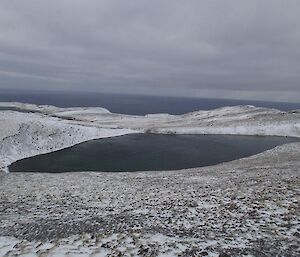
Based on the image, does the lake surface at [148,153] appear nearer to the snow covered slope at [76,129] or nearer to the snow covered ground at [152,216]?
the snow covered slope at [76,129]

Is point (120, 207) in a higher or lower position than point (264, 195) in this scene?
lower

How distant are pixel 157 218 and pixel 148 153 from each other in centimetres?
4191

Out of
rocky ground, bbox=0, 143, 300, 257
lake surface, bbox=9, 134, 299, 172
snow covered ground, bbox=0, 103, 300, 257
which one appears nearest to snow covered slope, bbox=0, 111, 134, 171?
lake surface, bbox=9, 134, 299, 172

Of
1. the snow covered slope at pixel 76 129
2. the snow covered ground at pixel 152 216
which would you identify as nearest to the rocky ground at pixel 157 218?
the snow covered ground at pixel 152 216

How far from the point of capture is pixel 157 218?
655 inches

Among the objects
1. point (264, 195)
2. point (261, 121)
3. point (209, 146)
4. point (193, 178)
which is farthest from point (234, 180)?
point (261, 121)

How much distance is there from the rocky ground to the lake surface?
834 inches

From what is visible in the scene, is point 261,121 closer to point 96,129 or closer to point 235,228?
point 96,129

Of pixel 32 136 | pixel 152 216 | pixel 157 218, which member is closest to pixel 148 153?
pixel 32 136

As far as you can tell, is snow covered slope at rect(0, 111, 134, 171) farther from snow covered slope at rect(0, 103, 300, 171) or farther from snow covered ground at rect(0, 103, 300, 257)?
snow covered ground at rect(0, 103, 300, 257)

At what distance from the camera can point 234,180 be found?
25.1 m

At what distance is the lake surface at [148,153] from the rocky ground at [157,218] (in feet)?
69.5

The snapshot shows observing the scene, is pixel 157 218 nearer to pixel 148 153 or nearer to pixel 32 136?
pixel 148 153

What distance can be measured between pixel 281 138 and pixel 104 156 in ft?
157
